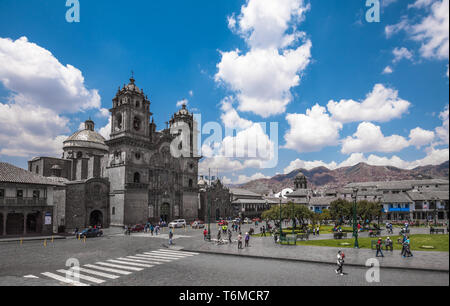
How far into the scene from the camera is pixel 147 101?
194 ft

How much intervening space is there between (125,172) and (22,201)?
1733cm

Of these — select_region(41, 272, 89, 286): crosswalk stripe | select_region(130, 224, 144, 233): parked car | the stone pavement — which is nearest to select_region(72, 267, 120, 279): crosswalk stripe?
select_region(41, 272, 89, 286): crosswalk stripe

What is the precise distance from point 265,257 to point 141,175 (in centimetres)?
3874

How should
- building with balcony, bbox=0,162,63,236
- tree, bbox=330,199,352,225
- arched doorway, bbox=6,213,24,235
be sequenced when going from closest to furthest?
building with balcony, bbox=0,162,63,236 → arched doorway, bbox=6,213,24,235 → tree, bbox=330,199,352,225

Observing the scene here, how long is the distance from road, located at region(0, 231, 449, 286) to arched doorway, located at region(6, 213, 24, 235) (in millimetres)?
16728

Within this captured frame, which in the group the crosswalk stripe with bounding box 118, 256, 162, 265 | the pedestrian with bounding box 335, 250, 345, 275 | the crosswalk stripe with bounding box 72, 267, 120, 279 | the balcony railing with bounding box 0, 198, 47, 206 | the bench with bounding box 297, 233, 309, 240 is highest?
the balcony railing with bounding box 0, 198, 47, 206

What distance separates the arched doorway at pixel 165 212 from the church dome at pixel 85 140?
21067 millimetres

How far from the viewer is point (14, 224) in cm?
3859

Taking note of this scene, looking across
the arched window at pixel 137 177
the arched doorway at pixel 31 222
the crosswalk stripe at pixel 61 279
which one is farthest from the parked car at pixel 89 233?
the crosswalk stripe at pixel 61 279

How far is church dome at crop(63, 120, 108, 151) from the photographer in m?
61.9

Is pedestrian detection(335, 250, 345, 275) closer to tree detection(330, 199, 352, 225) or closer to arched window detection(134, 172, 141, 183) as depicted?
tree detection(330, 199, 352, 225)
